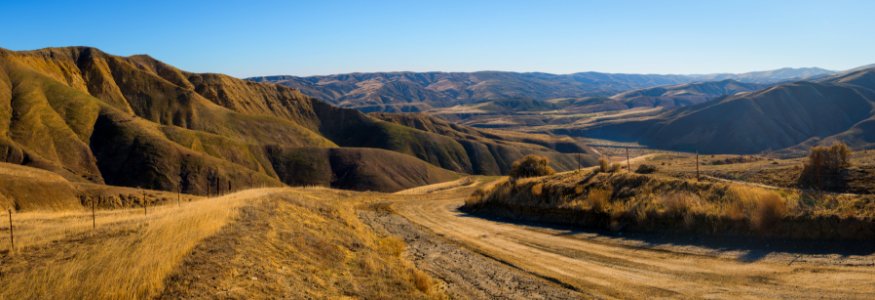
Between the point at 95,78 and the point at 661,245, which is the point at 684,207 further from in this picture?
the point at 95,78

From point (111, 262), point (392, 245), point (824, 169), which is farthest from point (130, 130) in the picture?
point (824, 169)

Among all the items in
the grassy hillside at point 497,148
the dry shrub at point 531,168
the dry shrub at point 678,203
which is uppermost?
the dry shrub at point 678,203

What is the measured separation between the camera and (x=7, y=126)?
254ft

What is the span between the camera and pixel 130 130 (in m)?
87.2

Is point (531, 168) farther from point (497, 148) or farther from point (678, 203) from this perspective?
point (497, 148)

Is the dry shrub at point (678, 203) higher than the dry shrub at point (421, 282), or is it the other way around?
the dry shrub at point (678, 203)

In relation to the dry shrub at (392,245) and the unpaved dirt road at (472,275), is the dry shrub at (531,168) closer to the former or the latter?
the unpaved dirt road at (472,275)

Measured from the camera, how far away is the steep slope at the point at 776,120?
162 meters

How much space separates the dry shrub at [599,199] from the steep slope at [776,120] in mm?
155076

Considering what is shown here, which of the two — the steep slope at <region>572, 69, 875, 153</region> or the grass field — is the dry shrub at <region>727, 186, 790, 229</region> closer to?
the grass field

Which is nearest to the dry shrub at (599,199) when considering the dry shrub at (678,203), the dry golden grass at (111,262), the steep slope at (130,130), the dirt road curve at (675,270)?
the dry shrub at (678,203)

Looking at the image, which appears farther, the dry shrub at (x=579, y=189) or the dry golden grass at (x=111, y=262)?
the dry shrub at (x=579, y=189)

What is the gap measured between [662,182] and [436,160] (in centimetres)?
11299

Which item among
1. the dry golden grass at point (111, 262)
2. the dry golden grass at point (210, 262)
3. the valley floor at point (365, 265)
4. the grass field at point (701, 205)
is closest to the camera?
the dry golden grass at point (111, 262)
